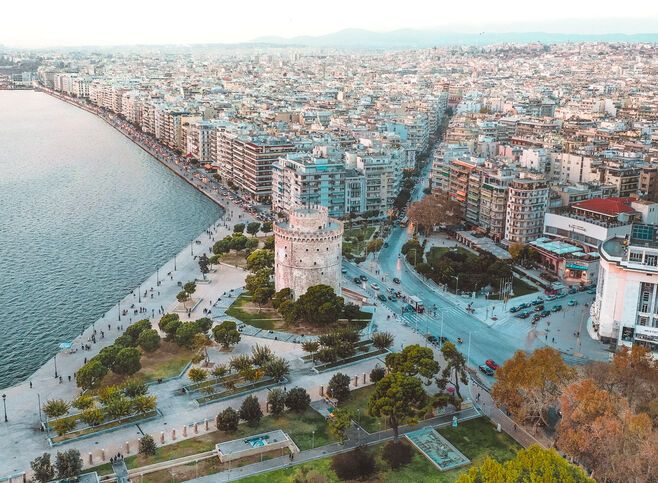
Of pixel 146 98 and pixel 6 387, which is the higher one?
pixel 146 98

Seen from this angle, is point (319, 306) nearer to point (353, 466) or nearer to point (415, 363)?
point (415, 363)

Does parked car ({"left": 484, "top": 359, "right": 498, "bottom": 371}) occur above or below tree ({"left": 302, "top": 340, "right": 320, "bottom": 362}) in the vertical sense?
below

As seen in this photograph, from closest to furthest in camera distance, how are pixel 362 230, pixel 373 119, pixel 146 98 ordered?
pixel 362 230 < pixel 373 119 < pixel 146 98

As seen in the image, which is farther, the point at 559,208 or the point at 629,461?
the point at 559,208

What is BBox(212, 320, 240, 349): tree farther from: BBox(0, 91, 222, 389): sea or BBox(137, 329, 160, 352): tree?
BBox(0, 91, 222, 389): sea

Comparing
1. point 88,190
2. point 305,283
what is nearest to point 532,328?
point 305,283

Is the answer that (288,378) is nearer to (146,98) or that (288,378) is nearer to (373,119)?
(373,119)

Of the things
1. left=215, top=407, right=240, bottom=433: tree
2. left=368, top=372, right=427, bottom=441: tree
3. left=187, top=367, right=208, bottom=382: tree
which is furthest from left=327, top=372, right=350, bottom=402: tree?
left=187, top=367, right=208, bottom=382: tree
